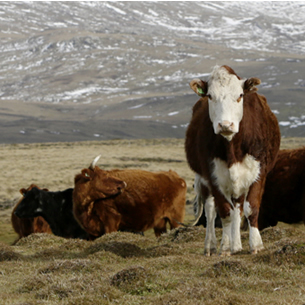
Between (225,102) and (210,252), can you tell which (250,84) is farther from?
(210,252)

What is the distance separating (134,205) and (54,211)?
2590 mm

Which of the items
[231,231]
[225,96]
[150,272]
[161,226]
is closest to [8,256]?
[150,272]

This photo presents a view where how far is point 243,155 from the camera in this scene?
9.38m

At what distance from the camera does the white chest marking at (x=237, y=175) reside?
9.31 metres

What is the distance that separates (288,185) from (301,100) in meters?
188

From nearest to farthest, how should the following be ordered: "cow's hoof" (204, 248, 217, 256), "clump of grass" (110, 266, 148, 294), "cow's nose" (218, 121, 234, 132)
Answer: "clump of grass" (110, 266, 148, 294)
"cow's nose" (218, 121, 234, 132)
"cow's hoof" (204, 248, 217, 256)

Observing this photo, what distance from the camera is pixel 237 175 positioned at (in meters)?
9.28

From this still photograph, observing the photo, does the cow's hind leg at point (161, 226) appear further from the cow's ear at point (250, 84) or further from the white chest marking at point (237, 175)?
the cow's ear at point (250, 84)

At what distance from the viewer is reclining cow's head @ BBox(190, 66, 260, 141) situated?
873 centimetres

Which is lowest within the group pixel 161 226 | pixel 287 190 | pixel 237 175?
pixel 161 226

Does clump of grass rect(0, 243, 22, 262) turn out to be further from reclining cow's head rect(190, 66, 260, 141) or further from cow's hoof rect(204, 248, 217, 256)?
reclining cow's head rect(190, 66, 260, 141)

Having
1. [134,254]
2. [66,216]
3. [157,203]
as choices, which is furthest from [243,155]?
[66,216]

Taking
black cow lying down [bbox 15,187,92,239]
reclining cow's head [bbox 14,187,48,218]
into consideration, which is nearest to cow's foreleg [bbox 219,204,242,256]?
black cow lying down [bbox 15,187,92,239]

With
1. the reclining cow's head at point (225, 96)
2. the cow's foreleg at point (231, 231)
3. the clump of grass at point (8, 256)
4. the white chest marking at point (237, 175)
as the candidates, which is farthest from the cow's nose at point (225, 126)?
the clump of grass at point (8, 256)
